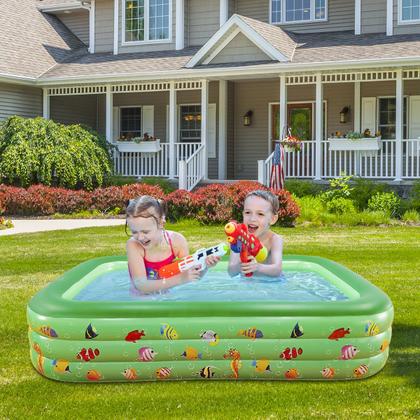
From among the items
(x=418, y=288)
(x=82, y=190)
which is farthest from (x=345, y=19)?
(x=418, y=288)

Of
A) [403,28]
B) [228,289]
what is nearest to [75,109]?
[403,28]

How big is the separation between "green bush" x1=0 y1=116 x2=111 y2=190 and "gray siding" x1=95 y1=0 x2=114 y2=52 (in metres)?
5.43

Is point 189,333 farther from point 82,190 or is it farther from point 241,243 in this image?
point 82,190

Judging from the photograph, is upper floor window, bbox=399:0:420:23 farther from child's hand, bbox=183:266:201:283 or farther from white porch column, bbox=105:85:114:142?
child's hand, bbox=183:266:201:283

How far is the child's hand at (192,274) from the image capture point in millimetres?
6137

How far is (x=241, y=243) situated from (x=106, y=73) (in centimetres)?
1592

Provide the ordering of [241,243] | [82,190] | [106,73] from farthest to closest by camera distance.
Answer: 1. [106,73]
2. [82,190]
3. [241,243]

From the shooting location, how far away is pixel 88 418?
4.54m

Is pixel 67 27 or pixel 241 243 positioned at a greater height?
pixel 67 27

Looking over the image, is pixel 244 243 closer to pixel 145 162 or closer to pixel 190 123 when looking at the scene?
pixel 145 162

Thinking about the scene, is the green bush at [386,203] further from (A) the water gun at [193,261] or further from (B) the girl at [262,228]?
(A) the water gun at [193,261]

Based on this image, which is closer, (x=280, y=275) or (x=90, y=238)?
(x=280, y=275)

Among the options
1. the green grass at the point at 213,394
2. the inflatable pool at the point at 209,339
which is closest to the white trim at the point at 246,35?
the green grass at the point at 213,394

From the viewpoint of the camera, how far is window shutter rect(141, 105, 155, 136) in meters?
23.8
